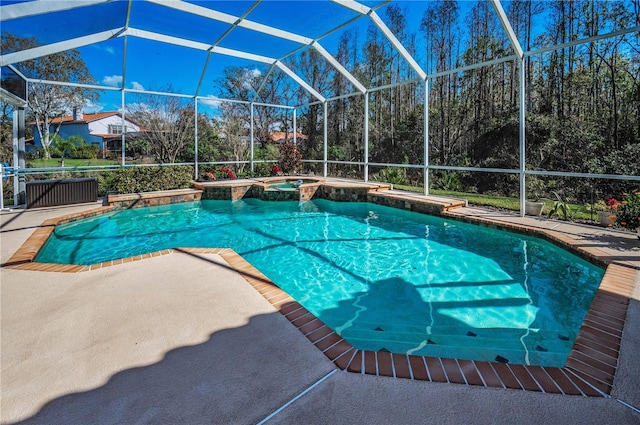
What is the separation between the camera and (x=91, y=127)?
30.2 metres

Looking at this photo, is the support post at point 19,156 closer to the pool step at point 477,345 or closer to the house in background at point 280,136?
the pool step at point 477,345

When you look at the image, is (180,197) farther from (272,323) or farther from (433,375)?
(433,375)

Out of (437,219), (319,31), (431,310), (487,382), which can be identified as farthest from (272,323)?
(319,31)

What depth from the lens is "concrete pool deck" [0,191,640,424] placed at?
1.85 m

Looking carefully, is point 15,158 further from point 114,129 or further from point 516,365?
point 114,129

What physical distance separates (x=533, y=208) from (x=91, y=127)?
33.6 m

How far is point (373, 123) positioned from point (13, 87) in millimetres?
13513

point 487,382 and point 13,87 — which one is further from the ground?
point 13,87

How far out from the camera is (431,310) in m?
3.85

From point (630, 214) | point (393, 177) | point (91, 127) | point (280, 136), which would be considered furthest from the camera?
point (91, 127)

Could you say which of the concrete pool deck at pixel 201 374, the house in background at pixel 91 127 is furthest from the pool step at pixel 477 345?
the house in background at pixel 91 127

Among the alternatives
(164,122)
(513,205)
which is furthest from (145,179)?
(513,205)

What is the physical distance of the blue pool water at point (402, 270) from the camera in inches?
132

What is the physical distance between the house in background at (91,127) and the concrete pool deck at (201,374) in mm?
23090
